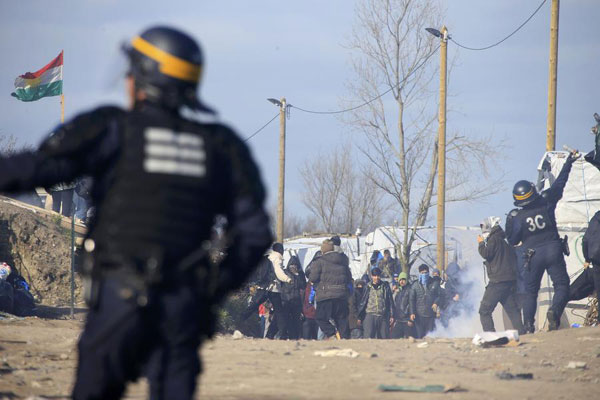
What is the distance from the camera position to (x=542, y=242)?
38.5ft

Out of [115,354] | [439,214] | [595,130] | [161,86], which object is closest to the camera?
[115,354]

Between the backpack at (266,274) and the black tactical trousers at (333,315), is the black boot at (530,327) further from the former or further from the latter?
the backpack at (266,274)

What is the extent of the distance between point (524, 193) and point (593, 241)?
1264 millimetres

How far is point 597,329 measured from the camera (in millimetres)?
10516

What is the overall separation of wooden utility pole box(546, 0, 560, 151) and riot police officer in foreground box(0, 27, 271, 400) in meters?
15.2

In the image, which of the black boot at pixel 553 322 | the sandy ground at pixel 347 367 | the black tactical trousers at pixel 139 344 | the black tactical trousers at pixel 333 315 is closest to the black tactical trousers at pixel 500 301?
the black boot at pixel 553 322

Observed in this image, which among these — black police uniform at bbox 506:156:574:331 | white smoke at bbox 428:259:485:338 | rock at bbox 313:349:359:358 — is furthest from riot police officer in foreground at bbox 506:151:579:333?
white smoke at bbox 428:259:485:338

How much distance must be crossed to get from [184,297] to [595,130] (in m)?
8.98

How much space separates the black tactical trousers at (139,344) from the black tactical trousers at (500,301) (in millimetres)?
9851

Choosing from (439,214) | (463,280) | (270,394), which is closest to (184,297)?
(270,394)

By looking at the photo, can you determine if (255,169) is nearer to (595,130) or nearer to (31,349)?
(31,349)

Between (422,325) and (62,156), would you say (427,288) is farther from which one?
(62,156)

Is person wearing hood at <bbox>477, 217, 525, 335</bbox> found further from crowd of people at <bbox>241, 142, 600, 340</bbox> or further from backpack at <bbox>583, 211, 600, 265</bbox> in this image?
backpack at <bbox>583, 211, 600, 265</bbox>

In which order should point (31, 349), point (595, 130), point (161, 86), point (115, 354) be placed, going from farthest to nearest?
point (595, 130) → point (31, 349) → point (161, 86) → point (115, 354)
